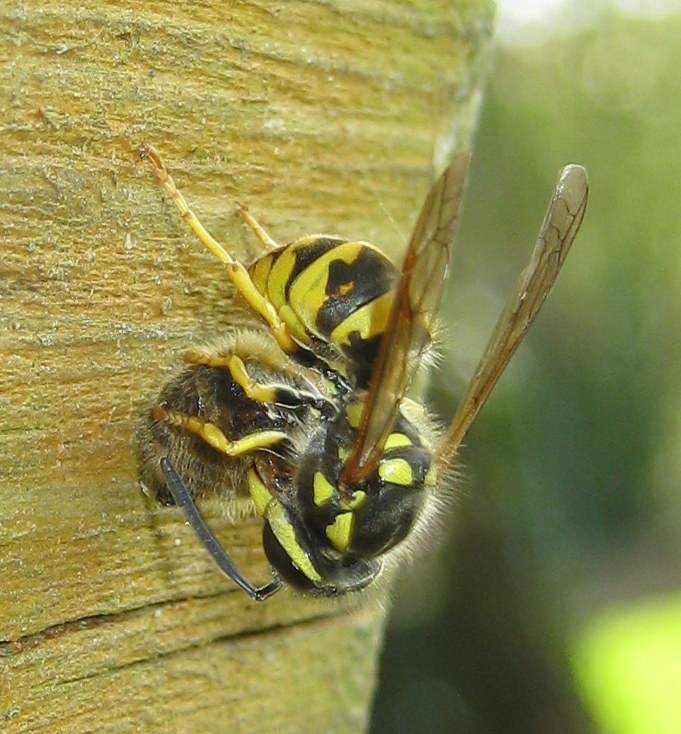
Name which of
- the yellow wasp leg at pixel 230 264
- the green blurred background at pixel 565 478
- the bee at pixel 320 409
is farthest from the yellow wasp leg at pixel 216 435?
the green blurred background at pixel 565 478

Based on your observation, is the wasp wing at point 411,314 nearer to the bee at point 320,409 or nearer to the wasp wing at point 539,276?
the bee at point 320,409

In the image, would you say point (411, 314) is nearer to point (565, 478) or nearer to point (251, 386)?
point (251, 386)

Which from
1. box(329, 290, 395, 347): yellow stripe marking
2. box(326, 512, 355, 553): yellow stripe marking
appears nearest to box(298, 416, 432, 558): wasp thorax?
box(326, 512, 355, 553): yellow stripe marking

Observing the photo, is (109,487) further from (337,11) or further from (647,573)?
(647,573)

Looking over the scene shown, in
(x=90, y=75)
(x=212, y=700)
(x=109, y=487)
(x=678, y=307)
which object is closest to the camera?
(x=90, y=75)

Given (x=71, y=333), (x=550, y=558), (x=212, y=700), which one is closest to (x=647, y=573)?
(x=550, y=558)

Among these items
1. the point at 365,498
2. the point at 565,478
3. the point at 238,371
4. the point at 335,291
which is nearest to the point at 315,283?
the point at 335,291
